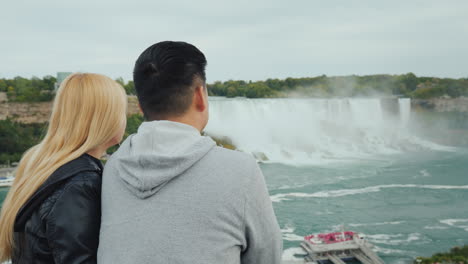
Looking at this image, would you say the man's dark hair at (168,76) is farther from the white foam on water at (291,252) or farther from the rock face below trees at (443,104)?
the rock face below trees at (443,104)

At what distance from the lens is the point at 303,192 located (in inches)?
450

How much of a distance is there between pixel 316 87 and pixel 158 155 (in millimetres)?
30063

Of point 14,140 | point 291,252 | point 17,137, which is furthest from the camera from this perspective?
point 17,137

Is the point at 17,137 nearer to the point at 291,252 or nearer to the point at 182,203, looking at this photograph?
the point at 291,252

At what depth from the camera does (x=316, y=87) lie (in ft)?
98.2

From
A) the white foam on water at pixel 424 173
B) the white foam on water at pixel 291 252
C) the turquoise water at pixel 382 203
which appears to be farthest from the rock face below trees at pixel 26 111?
the white foam on water at pixel 291 252

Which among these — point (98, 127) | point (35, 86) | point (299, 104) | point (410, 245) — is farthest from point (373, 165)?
point (35, 86)

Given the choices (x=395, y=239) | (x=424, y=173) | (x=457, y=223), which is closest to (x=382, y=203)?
(x=457, y=223)

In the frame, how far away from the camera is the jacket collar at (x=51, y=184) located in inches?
30.4

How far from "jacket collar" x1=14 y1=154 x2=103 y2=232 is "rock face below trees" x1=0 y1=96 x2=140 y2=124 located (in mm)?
20436

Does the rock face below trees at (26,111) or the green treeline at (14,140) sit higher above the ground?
the rock face below trees at (26,111)

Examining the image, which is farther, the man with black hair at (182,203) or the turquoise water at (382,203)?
the turquoise water at (382,203)

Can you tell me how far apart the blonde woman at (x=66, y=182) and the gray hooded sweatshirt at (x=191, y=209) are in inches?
3.5

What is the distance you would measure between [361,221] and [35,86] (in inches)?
775
